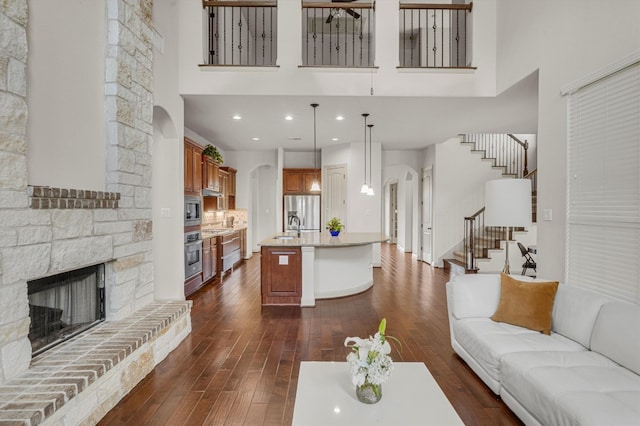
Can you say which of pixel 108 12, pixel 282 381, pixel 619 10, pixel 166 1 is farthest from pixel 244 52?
pixel 282 381

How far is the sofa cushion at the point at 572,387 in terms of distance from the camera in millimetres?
1492

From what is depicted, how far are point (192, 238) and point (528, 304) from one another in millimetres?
4424

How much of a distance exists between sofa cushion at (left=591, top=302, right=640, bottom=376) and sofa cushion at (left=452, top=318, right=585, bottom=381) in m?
0.17

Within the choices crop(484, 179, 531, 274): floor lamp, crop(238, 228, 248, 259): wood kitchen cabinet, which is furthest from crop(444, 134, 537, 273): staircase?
crop(238, 228, 248, 259): wood kitchen cabinet

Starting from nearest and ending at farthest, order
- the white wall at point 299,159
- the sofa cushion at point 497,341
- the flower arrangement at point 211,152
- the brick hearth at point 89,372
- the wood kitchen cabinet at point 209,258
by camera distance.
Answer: the brick hearth at point 89,372
the sofa cushion at point 497,341
the wood kitchen cabinet at point 209,258
the flower arrangement at point 211,152
the white wall at point 299,159

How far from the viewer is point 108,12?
9.25 feet

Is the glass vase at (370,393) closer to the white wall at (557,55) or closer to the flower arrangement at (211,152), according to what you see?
the white wall at (557,55)

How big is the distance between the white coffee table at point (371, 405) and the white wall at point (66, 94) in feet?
7.23

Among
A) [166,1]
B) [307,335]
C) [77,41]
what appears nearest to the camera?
[77,41]

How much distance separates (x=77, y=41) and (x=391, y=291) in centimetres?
492

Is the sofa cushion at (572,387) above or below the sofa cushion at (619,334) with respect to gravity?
below

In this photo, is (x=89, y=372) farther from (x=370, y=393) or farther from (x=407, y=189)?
(x=407, y=189)

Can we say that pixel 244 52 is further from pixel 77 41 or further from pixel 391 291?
pixel 391 291

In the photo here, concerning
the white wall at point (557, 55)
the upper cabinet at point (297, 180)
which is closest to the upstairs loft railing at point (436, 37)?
the white wall at point (557, 55)
